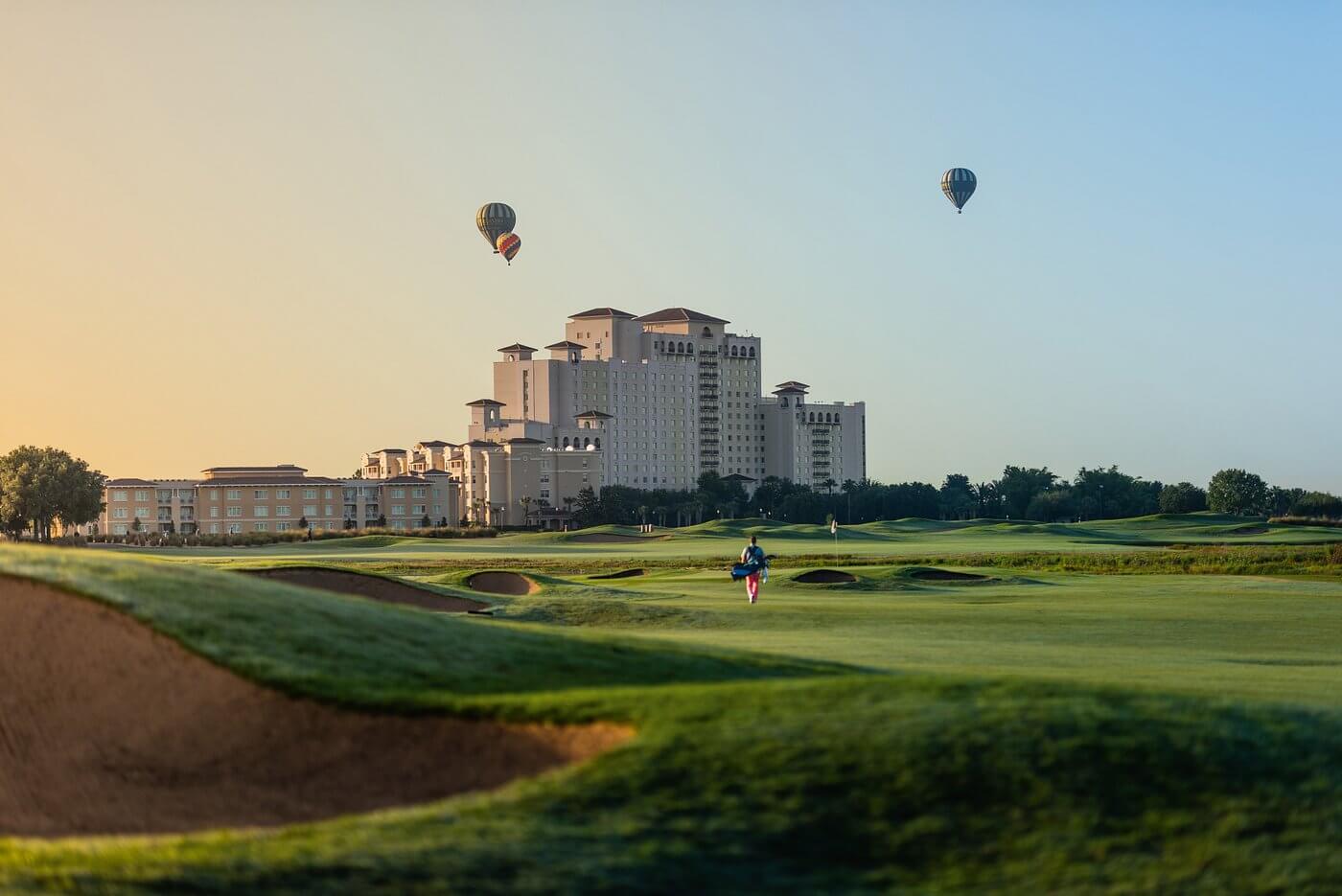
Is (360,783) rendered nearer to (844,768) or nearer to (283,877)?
(283,877)

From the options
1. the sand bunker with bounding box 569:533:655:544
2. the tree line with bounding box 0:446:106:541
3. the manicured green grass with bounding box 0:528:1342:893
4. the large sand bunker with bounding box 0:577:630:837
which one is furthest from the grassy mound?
the tree line with bounding box 0:446:106:541

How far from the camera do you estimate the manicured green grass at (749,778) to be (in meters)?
11.2

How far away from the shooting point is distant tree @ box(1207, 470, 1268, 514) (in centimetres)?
19025

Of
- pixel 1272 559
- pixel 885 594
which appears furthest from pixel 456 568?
pixel 1272 559

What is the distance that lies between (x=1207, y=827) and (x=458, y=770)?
620 centimetres

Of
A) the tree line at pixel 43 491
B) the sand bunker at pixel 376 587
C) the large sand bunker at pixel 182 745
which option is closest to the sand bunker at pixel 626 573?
the sand bunker at pixel 376 587

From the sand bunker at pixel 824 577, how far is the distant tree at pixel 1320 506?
13076cm

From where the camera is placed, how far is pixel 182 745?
1455cm

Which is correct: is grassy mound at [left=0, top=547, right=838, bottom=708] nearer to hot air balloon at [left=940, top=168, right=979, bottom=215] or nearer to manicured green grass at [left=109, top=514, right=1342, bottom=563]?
manicured green grass at [left=109, top=514, right=1342, bottom=563]

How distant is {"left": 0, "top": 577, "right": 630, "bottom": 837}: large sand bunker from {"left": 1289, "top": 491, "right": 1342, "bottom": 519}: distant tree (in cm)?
17347

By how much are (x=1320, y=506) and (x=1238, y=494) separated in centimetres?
1669

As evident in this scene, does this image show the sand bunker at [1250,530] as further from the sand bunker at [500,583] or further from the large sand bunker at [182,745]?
the large sand bunker at [182,745]

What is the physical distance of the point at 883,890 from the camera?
37.4ft

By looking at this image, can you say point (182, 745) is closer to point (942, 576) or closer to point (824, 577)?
point (824, 577)
